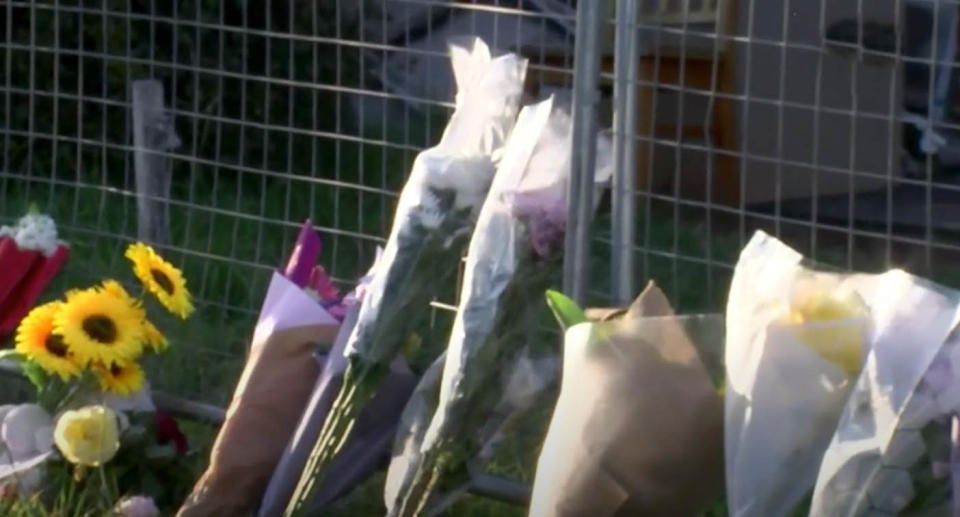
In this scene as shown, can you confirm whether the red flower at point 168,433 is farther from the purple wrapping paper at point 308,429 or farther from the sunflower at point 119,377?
the purple wrapping paper at point 308,429

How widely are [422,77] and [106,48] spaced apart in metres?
0.85

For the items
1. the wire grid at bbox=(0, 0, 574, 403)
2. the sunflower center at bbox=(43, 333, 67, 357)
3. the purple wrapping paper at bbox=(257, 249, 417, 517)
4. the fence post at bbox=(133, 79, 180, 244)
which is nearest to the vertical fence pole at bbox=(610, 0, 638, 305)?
the wire grid at bbox=(0, 0, 574, 403)

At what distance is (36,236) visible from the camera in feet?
13.2

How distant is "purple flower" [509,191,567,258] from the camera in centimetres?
303

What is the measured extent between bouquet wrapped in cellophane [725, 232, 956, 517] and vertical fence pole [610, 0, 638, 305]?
0.68 meters

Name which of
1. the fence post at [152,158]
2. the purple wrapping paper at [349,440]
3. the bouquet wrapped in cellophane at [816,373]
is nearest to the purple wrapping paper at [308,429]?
the purple wrapping paper at [349,440]

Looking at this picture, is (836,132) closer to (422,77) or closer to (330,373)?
(422,77)

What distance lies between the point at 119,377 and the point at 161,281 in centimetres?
21

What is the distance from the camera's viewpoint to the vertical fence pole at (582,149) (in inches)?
122

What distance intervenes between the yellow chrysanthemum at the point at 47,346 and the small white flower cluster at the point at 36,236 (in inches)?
19.4

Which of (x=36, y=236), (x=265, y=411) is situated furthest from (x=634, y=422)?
(x=36, y=236)

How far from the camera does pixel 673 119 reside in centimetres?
469

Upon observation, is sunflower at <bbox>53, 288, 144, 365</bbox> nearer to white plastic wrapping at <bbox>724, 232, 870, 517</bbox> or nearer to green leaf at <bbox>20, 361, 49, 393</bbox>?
green leaf at <bbox>20, 361, 49, 393</bbox>

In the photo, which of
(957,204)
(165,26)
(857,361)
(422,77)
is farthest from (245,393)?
(165,26)
